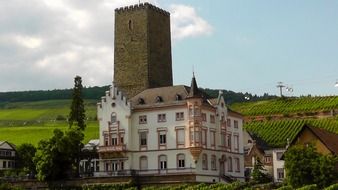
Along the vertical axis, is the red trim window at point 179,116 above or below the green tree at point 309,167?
above

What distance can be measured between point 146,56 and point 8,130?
65223 millimetres

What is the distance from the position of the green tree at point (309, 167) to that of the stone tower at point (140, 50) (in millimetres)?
34059

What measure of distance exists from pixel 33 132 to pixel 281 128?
179 feet

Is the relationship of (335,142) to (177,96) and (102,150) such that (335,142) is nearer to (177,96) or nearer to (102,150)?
(177,96)

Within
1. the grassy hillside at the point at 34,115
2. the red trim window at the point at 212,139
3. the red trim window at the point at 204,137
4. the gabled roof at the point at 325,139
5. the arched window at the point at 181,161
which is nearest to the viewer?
the gabled roof at the point at 325,139

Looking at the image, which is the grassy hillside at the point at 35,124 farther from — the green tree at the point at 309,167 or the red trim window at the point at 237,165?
the green tree at the point at 309,167

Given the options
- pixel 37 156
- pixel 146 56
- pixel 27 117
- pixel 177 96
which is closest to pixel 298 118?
pixel 146 56

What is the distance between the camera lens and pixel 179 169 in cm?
8012

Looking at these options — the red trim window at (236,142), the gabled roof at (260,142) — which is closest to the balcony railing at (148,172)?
the red trim window at (236,142)

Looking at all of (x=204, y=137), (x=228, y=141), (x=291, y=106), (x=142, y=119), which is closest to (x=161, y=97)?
(x=142, y=119)

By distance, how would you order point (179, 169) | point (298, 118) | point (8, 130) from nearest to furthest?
point (179, 169)
point (298, 118)
point (8, 130)

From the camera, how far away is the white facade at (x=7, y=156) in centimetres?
11369

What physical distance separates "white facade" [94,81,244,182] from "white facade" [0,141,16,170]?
32865mm

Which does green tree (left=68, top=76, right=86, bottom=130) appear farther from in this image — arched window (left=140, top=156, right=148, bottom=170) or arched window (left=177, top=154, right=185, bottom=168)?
arched window (left=177, top=154, right=185, bottom=168)
